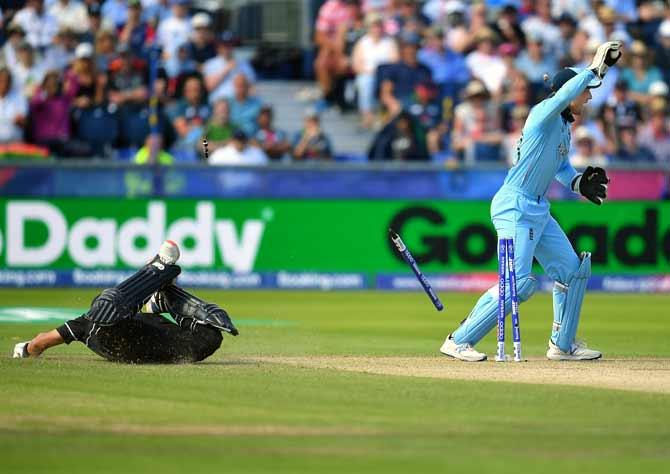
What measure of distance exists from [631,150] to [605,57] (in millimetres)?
11911

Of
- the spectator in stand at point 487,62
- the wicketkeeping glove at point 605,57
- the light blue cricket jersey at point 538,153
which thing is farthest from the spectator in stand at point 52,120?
the wicketkeeping glove at point 605,57

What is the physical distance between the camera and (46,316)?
1611 cm

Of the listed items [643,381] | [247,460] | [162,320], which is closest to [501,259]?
[643,381]

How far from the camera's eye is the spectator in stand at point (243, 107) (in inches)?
875

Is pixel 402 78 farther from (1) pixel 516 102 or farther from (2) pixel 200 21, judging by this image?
(2) pixel 200 21

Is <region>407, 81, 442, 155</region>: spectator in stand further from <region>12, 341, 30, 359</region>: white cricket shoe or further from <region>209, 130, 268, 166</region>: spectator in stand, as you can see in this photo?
<region>12, 341, 30, 359</region>: white cricket shoe

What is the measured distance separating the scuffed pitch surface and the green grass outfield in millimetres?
69

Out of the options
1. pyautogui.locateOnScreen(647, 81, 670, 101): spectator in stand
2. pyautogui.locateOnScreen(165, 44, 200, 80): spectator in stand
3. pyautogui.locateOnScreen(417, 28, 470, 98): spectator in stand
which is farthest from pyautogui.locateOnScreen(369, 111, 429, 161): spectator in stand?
pyautogui.locateOnScreen(647, 81, 670, 101): spectator in stand

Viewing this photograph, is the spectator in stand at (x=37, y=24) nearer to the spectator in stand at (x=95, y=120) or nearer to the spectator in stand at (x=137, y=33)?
the spectator in stand at (x=137, y=33)

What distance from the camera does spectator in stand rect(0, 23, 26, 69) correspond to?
2206 centimetres

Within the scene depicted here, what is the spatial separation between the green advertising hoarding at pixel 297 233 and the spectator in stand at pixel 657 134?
7.42 ft

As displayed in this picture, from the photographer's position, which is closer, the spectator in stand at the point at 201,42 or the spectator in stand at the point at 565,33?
the spectator in stand at the point at 201,42

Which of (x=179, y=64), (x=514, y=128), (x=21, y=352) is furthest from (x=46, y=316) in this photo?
(x=514, y=128)

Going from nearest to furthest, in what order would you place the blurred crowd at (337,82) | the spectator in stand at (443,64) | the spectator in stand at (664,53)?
1. the blurred crowd at (337,82)
2. the spectator in stand at (443,64)
3. the spectator in stand at (664,53)
